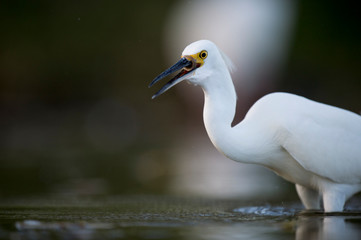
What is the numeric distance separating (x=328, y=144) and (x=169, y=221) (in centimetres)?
177

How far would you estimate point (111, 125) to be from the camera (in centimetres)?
2083

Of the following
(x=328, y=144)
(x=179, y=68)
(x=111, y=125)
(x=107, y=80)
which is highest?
(x=107, y=80)

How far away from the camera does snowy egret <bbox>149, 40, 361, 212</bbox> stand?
5895 mm

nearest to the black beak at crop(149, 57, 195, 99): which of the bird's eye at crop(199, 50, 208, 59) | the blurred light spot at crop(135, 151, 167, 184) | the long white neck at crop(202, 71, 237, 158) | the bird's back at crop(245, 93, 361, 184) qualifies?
the bird's eye at crop(199, 50, 208, 59)

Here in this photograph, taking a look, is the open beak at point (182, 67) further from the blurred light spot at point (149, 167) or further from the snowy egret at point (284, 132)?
the blurred light spot at point (149, 167)

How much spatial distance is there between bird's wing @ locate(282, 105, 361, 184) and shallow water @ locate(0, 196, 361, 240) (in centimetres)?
43

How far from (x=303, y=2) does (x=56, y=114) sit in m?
9.50

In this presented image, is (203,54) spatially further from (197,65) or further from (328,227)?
(328,227)

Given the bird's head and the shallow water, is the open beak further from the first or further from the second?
the shallow water

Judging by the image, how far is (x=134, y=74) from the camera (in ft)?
80.4

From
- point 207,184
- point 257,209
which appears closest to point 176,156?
point 207,184

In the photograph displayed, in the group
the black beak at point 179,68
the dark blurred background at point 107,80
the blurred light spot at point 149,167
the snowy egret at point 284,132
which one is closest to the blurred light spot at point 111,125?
the dark blurred background at point 107,80

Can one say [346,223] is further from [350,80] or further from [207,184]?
[350,80]

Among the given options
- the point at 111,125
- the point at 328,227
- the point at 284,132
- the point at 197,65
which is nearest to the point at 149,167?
the point at 284,132
